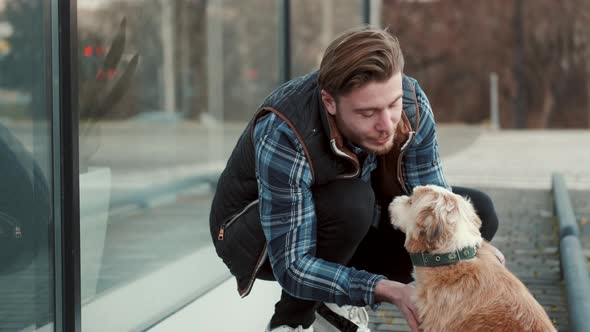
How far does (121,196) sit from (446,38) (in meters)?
25.4

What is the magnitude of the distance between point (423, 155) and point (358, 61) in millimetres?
803

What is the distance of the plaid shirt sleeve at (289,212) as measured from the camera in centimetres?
303

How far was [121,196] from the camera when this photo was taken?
20.0 ft

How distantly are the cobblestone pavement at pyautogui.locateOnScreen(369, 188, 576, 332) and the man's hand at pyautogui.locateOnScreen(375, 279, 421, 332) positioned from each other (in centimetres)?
162

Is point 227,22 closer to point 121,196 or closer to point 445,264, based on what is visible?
point 121,196

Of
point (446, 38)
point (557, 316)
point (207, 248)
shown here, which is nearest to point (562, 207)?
point (557, 316)

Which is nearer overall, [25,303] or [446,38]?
[25,303]

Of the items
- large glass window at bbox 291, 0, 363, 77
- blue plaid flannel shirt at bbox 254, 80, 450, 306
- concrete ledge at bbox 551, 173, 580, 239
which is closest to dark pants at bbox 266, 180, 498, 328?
blue plaid flannel shirt at bbox 254, 80, 450, 306

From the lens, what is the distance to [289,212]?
10.2 feet

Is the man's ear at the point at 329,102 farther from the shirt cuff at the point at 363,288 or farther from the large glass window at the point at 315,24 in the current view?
the large glass window at the point at 315,24

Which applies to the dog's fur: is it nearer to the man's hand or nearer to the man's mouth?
the man's hand

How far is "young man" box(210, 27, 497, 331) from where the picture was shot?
2.96 m

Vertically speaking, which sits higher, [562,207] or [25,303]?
[25,303]

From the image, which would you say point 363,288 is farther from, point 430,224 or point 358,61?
point 358,61
